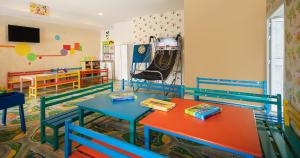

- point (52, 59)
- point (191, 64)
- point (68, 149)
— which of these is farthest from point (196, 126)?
point (52, 59)

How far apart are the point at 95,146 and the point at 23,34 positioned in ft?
18.1

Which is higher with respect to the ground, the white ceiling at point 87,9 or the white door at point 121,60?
the white ceiling at point 87,9

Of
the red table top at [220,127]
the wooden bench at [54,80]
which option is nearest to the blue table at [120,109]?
the red table top at [220,127]

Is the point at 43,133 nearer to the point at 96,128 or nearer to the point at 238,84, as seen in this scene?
the point at 96,128

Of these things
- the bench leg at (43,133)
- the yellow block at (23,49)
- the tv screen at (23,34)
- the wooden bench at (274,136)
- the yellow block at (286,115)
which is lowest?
the bench leg at (43,133)

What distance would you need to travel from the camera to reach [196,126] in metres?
1.08

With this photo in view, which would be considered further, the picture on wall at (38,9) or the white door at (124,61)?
the white door at (124,61)

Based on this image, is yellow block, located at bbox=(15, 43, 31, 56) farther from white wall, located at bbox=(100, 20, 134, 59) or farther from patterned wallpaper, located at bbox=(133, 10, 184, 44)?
patterned wallpaper, located at bbox=(133, 10, 184, 44)

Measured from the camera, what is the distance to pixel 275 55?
273 centimetres

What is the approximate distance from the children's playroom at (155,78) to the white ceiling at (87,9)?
29 millimetres

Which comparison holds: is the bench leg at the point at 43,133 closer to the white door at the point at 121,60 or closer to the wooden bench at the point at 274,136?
the wooden bench at the point at 274,136

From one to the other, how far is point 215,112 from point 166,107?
0.39 meters

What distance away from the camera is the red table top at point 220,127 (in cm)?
87

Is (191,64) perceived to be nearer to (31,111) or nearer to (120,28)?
(31,111)
